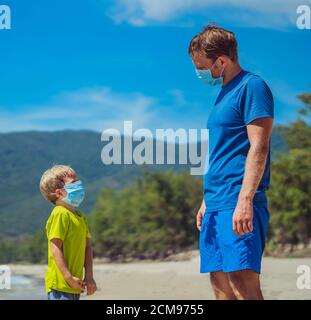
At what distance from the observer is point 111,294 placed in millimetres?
9656

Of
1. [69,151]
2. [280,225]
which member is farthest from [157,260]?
[69,151]

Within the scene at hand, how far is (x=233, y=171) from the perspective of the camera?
3.07m

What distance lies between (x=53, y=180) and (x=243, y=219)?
3.73 ft

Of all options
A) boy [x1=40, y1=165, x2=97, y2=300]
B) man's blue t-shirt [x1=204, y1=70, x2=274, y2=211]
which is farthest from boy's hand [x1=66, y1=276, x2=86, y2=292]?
man's blue t-shirt [x1=204, y1=70, x2=274, y2=211]

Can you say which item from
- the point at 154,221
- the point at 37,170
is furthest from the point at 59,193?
the point at 37,170

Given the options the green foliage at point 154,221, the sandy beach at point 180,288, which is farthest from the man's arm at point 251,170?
the green foliage at point 154,221

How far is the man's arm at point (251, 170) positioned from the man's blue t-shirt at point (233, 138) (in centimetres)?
4

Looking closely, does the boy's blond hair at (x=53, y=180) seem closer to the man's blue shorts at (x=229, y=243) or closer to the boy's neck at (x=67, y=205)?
the boy's neck at (x=67, y=205)

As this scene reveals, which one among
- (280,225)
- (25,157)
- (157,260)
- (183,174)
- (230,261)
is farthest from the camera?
(25,157)

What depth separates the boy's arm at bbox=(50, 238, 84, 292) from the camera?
136 inches

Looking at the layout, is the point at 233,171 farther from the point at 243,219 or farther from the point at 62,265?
the point at 62,265

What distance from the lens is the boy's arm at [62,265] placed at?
346 cm
